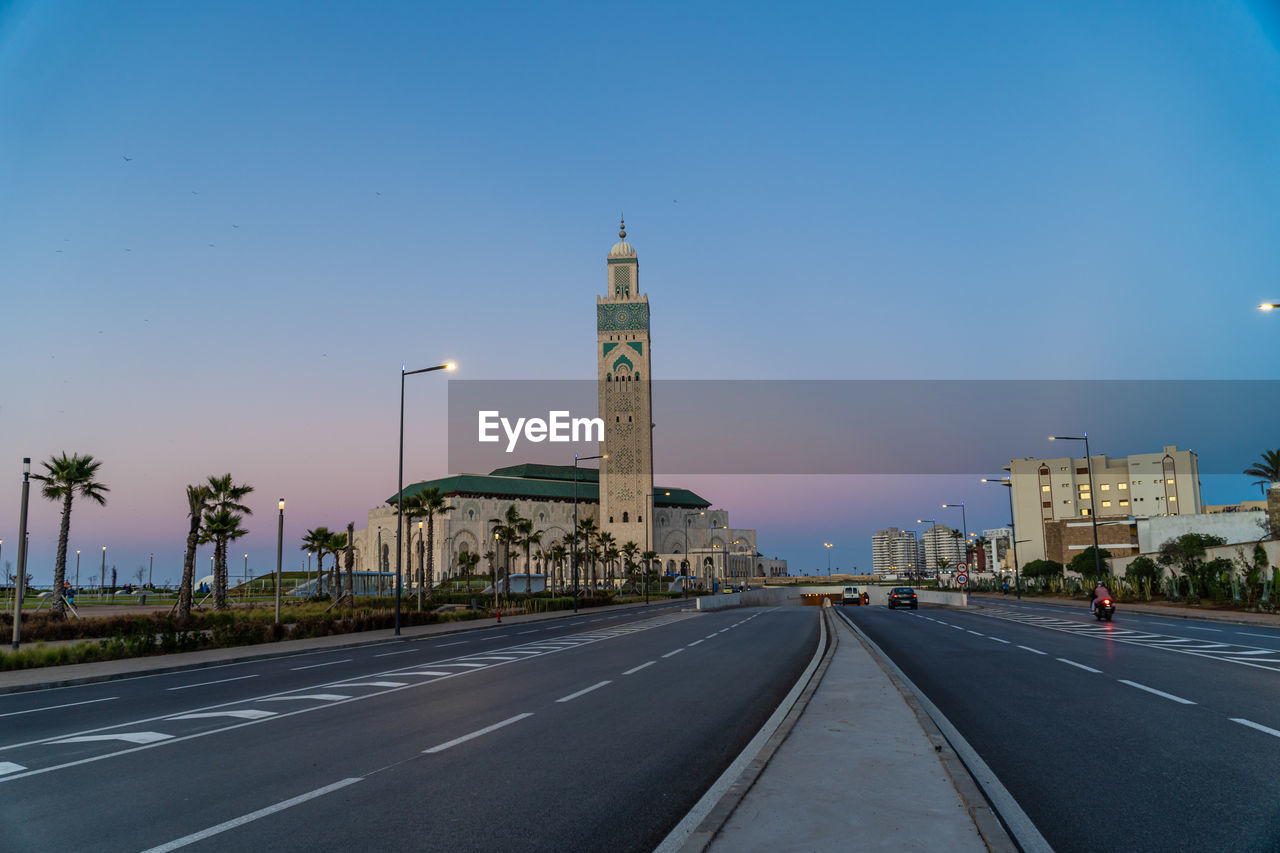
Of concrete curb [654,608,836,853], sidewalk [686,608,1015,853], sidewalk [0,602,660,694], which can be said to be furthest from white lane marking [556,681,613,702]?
sidewalk [0,602,660,694]

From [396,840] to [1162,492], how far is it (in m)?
161

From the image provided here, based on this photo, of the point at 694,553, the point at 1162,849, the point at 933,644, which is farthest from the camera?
the point at 694,553

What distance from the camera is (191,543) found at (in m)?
43.8

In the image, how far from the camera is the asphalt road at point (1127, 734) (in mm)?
5891

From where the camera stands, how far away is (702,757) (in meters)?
8.49

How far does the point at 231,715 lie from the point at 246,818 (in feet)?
20.7

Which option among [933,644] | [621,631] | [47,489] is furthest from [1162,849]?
[47,489]

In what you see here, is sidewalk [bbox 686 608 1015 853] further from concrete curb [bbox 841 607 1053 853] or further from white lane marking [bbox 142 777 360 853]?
white lane marking [bbox 142 777 360 853]

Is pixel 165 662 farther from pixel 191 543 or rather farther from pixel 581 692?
pixel 191 543

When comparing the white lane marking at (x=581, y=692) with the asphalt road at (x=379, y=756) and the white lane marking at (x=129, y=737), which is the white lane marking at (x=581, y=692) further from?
the white lane marking at (x=129, y=737)

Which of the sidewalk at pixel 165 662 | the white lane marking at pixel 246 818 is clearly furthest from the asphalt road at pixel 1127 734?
the sidewalk at pixel 165 662

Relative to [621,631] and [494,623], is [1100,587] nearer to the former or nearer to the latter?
[621,631]

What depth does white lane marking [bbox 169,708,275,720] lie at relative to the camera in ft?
38.1

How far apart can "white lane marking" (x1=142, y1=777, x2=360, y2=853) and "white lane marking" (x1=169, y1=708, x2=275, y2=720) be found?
4955 millimetres
